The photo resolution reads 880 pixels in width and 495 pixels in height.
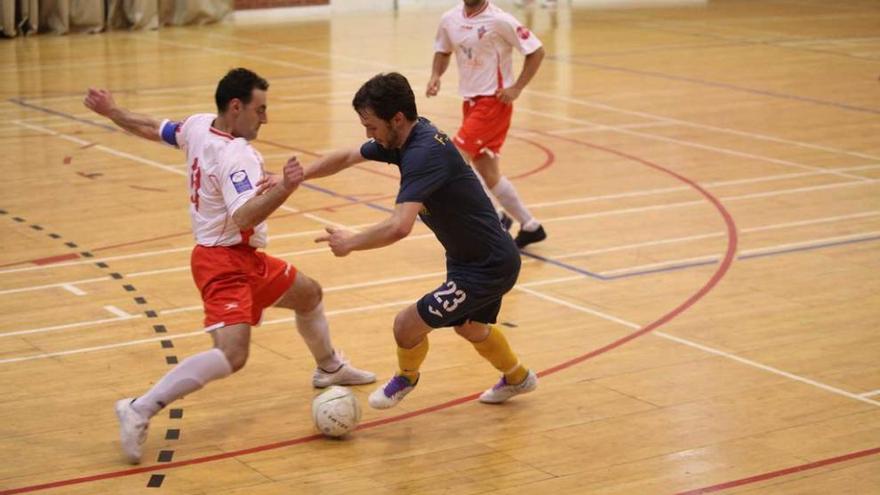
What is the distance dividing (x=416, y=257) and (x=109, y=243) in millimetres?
2395

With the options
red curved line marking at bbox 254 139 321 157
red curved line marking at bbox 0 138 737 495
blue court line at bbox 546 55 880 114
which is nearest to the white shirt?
red curved line marking at bbox 0 138 737 495

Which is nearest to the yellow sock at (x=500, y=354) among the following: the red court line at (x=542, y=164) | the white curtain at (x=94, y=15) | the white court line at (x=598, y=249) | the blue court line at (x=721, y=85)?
the white court line at (x=598, y=249)

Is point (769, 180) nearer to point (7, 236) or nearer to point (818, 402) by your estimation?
point (818, 402)

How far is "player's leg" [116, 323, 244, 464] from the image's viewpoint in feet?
20.9

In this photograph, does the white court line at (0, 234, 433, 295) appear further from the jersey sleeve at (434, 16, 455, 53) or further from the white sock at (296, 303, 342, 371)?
the white sock at (296, 303, 342, 371)

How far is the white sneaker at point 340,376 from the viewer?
748 cm

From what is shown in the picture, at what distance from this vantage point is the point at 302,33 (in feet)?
81.1

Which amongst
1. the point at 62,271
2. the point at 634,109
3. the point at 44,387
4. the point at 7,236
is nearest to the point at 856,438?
the point at 44,387

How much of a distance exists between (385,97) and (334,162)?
631 millimetres

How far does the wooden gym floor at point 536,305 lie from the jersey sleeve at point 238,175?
1.22m

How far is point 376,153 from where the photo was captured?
22.3ft

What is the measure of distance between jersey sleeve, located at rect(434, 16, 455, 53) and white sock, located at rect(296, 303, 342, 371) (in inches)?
162

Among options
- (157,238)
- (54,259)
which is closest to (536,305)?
(157,238)

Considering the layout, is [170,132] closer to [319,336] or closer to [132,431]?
[319,336]
